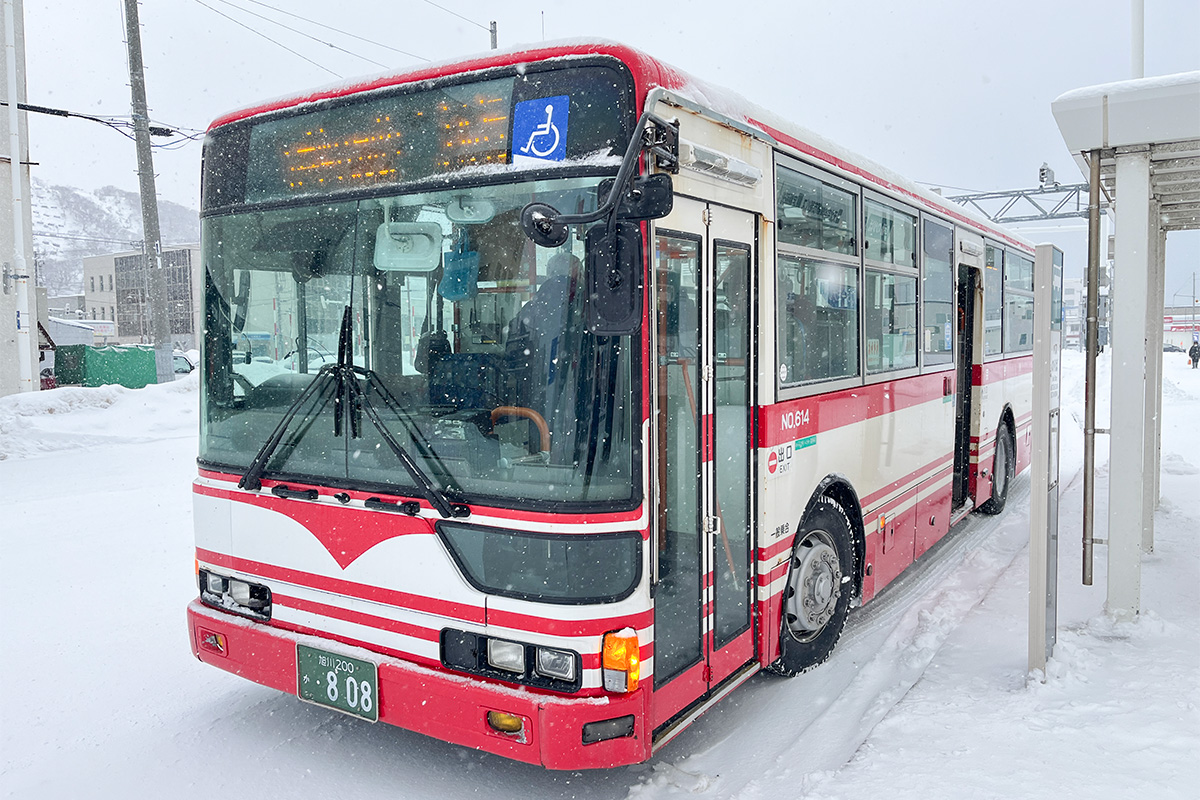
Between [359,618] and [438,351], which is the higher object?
[438,351]

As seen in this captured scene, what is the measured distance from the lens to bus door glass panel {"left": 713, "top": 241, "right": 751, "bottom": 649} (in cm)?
402

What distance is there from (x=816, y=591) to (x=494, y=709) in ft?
7.71

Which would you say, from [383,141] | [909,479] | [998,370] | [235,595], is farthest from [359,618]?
Answer: [998,370]

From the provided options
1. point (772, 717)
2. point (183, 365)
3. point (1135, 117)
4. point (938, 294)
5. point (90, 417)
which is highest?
point (1135, 117)

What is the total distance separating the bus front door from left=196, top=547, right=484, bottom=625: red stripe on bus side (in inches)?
31.7

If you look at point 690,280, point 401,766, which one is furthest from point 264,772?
point 690,280

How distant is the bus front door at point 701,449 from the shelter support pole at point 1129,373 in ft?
8.25

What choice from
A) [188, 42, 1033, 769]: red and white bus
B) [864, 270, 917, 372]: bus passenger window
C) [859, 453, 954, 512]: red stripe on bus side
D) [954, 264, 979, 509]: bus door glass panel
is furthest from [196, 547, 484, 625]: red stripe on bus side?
[954, 264, 979, 509]: bus door glass panel

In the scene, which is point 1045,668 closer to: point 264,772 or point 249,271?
point 264,772

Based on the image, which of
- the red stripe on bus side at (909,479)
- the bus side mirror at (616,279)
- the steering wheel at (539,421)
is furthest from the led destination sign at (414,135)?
the red stripe on bus side at (909,479)

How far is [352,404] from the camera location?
146 inches

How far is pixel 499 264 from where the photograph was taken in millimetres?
3447

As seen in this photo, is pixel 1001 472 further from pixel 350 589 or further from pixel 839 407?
pixel 350 589

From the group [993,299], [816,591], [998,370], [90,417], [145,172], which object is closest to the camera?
[816,591]
